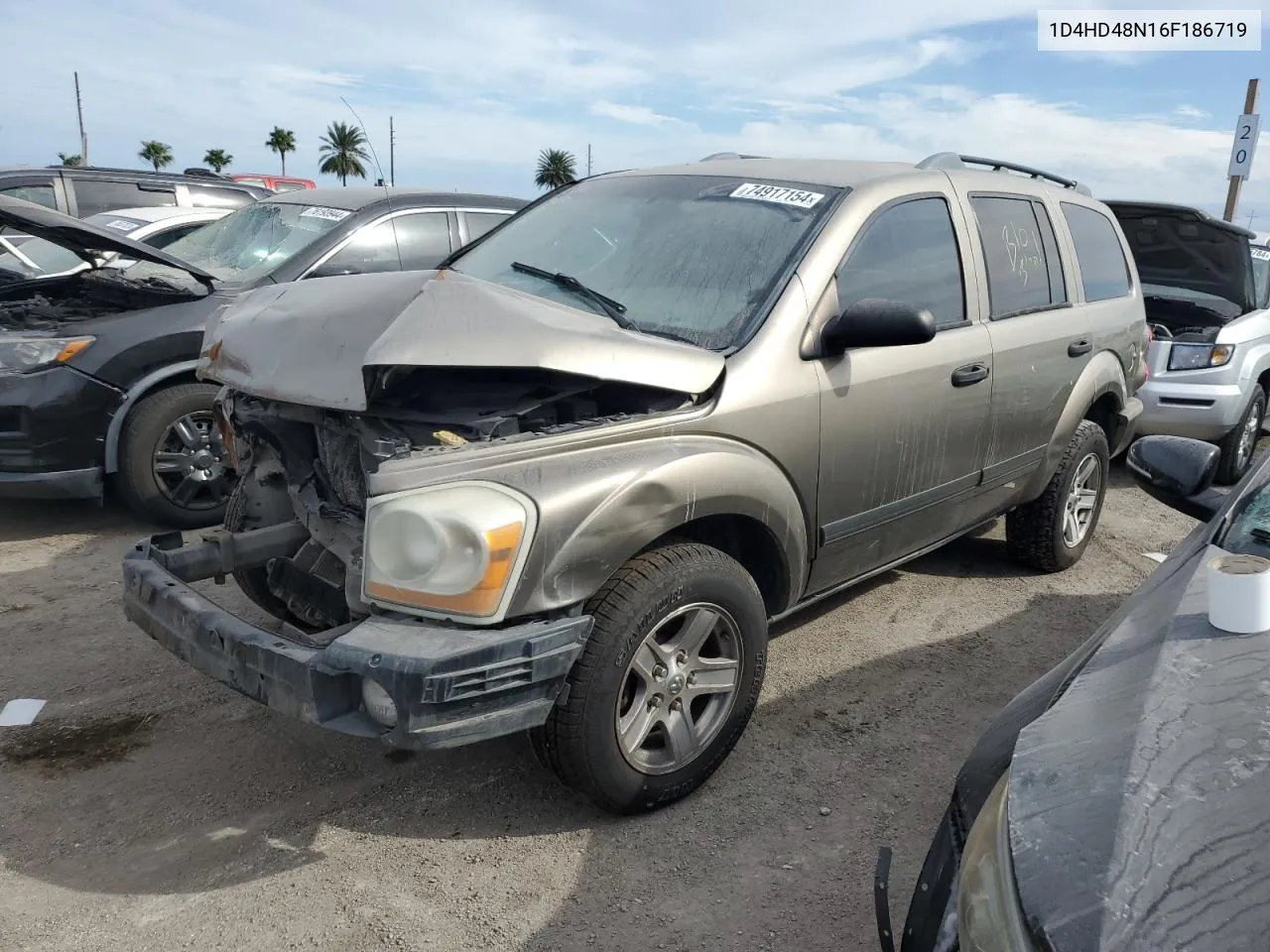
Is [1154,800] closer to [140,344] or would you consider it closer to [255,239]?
[140,344]

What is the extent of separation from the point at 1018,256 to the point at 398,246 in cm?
340

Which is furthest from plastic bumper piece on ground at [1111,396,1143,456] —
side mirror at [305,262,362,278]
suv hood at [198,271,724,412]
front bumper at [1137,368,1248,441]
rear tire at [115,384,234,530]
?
rear tire at [115,384,234,530]

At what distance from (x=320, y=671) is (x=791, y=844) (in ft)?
4.44

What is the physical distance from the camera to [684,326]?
9.82 ft

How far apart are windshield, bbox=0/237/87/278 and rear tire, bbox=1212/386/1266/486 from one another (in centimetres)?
757

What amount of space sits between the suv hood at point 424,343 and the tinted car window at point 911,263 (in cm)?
73

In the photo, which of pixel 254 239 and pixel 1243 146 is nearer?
pixel 254 239

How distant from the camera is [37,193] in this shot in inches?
334

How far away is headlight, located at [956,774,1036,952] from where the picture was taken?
1.25 meters

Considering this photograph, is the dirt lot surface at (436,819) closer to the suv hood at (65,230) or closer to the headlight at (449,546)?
the headlight at (449,546)

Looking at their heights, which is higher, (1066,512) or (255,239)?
(255,239)

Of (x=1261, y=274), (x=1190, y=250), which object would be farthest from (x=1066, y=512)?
(x=1261, y=274)

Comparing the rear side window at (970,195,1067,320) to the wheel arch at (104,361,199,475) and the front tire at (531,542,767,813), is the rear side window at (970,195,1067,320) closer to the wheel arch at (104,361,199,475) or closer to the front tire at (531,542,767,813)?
the front tire at (531,542,767,813)

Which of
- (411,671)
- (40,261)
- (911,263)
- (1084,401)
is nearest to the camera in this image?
(411,671)
